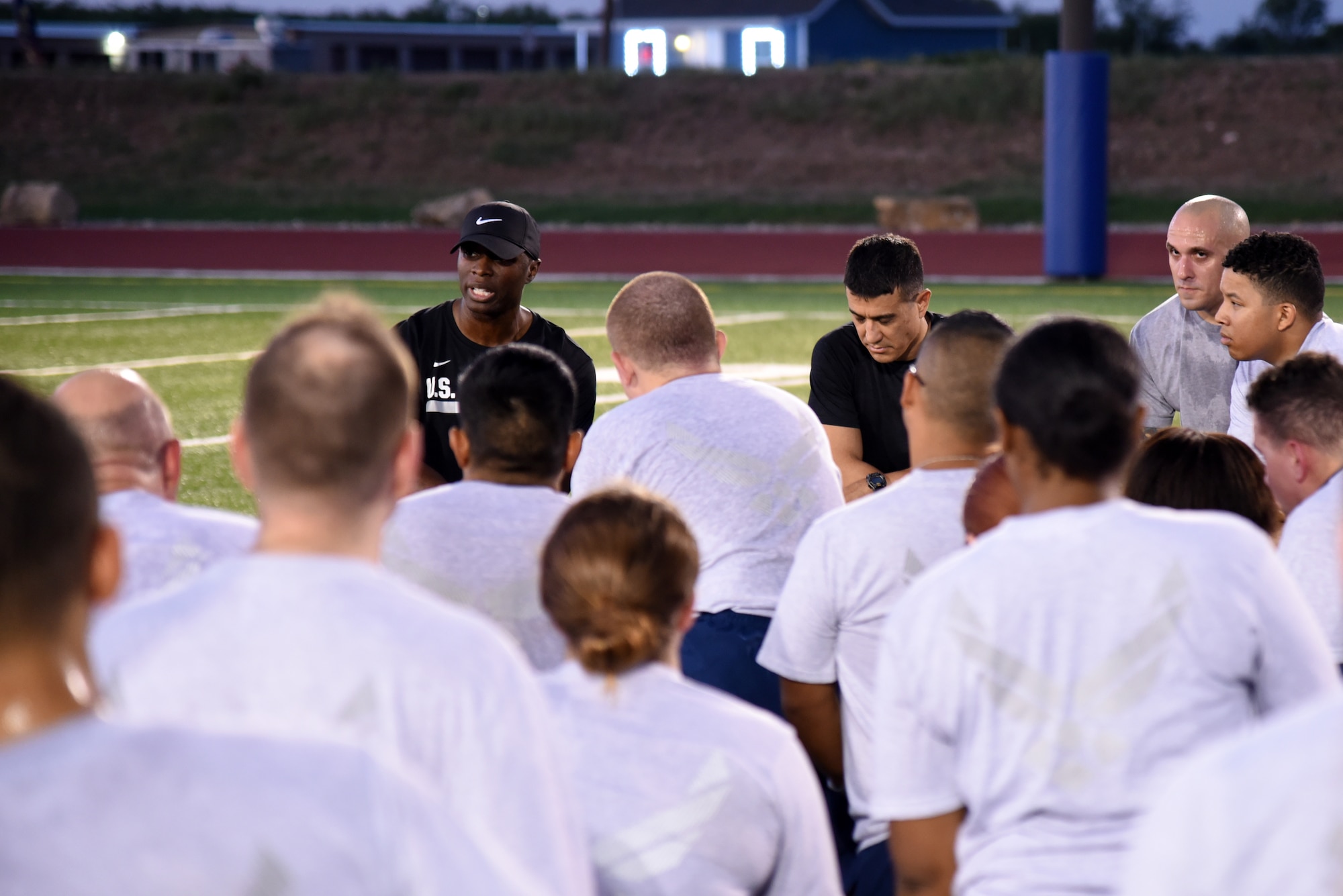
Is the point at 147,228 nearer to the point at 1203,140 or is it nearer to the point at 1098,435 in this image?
the point at 1203,140

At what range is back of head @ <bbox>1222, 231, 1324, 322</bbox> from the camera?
556 cm

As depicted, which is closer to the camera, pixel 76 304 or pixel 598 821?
pixel 598 821

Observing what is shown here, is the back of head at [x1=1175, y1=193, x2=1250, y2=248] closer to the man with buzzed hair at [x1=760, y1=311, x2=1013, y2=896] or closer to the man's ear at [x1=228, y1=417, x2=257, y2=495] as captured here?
the man with buzzed hair at [x1=760, y1=311, x2=1013, y2=896]

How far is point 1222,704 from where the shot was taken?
2.37 meters

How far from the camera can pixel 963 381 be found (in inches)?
132

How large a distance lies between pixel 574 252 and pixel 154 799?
2401 centimetres

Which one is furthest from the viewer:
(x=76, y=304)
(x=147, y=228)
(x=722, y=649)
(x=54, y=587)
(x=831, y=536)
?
(x=147, y=228)

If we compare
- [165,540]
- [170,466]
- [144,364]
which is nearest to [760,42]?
[144,364]

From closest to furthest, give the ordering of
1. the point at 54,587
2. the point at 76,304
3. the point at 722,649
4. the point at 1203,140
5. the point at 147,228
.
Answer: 1. the point at 54,587
2. the point at 722,649
3. the point at 76,304
4. the point at 147,228
5. the point at 1203,140

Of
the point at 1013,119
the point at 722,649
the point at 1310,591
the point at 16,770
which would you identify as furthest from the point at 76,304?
the point at 1013,119

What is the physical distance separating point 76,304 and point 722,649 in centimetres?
1598

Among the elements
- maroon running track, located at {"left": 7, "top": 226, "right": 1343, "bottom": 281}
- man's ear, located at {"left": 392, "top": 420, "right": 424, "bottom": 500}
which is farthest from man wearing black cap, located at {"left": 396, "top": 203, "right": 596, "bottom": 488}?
maroon running track, located at {"left": 7, "top": 226, "right": 1343, "bottom": 281}

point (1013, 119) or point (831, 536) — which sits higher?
point (1013, 119)

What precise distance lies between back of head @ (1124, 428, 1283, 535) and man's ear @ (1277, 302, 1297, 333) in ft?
6.79
